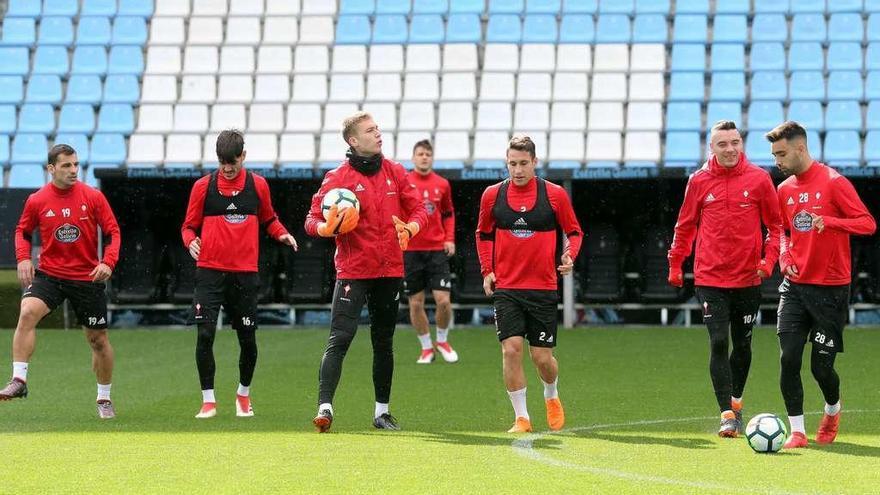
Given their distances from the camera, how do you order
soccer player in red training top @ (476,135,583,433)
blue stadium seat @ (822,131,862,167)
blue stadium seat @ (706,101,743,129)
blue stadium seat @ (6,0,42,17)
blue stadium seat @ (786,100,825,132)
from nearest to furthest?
soccer player in red training top @ (476,135,583,433) < blue stadium seat @ (822,131,862,167) < blue stadium seat @ (786,100,825,132) < blue stadium seat @ (706,101,743,129) < blue stadium seat @ (6,0,42,17)

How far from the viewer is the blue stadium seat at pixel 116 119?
22203 mm

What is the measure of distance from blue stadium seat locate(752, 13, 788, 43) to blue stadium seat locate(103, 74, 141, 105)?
10.4m

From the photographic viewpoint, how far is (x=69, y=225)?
9.69 meters

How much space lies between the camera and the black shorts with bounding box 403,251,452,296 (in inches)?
558

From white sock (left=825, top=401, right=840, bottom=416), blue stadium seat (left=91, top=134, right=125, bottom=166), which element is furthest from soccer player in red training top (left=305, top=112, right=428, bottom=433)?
blue stadium seat (left=91, top=134, right=125, bottom=166)

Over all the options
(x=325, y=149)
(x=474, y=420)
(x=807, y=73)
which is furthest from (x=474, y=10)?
(x=474, y=420)

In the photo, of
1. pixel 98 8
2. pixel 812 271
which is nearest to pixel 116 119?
pixel 98 8

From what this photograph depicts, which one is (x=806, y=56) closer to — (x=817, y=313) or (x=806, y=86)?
(x=806, y=86)

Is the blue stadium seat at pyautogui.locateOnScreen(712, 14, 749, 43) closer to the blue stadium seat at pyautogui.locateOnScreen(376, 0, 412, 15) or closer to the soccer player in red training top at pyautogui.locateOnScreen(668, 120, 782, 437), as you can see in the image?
the blue stadium seat at pyautogui.locateOnScreen(376, 0, 412, 15)

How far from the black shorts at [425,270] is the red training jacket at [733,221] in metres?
5.86

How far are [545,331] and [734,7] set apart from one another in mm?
16123

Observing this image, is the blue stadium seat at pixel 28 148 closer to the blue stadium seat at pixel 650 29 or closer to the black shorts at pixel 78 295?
the blue stadium seat at pixel 650 29

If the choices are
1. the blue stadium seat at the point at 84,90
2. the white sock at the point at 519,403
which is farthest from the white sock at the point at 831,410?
the blue stadium seat at the point at 84,90

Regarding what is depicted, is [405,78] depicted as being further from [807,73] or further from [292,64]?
[807,73]
